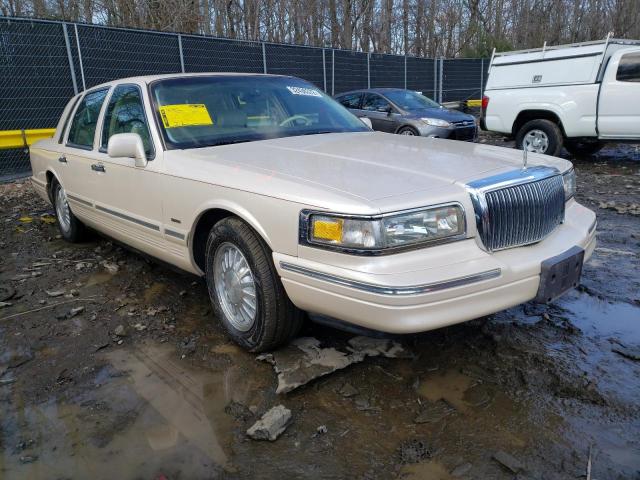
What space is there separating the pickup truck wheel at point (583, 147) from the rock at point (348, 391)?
8500mm

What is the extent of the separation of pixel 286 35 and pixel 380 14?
7070 millimetres

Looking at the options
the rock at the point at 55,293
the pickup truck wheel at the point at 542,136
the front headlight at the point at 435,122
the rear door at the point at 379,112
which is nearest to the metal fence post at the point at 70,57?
the rear door at the point at 379,112

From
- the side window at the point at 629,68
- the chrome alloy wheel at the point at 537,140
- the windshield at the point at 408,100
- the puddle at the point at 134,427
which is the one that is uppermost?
the side window at the point at 629,68

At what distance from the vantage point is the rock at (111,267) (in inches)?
183

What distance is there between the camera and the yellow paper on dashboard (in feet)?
11.6

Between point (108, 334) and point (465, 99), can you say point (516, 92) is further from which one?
point (465, 99)

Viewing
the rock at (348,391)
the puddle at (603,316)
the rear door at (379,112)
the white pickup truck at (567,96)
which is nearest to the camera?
the rock at (348,391)

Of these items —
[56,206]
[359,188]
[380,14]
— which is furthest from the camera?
[380,14]

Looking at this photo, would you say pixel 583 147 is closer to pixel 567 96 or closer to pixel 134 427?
pixel 567 96

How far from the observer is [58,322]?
3689 mm

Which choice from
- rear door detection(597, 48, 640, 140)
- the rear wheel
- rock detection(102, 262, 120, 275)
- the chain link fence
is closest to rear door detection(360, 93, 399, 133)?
the rear wheel

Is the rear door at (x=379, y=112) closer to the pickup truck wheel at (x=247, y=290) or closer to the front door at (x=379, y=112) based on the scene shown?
the front door at (x=379, y=112)

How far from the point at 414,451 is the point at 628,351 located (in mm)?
1520

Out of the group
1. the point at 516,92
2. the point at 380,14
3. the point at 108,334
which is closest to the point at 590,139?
the point at 516,92
